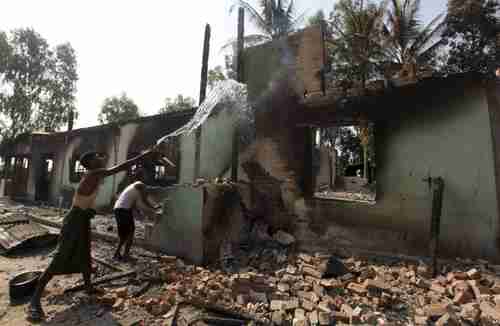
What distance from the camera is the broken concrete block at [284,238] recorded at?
14.6 feet

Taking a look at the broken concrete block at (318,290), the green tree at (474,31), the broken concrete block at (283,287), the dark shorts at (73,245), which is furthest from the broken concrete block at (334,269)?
the green tree at (474,31)

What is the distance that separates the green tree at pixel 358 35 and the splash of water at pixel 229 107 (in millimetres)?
4846

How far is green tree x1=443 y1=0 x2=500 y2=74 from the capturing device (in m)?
9.44

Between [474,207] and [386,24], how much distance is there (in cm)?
893

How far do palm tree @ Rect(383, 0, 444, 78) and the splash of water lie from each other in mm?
7069

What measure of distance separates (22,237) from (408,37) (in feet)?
42.5

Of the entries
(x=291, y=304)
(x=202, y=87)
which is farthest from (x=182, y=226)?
(x=202, y=87)

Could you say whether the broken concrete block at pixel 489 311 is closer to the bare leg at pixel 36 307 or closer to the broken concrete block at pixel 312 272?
the broken concrete block at pixel 312 272

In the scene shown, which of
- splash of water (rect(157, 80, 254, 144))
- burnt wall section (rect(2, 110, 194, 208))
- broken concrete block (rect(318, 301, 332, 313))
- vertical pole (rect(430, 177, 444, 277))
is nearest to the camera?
broken concrete block (rect(318, 301, 332, 313))

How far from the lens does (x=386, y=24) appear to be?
9.57 metres

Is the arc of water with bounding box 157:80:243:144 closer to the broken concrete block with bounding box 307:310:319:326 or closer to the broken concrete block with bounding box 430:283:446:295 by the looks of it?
the broken concrete block with bounding box 307:310:319:326

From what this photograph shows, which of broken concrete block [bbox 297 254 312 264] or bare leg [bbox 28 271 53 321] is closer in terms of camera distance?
bare leg [bbox 28 271 53 321]

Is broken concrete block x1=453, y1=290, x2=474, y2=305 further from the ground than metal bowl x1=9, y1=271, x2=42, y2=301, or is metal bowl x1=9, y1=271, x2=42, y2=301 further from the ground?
broken concrete block x1=453, y1=290, x2=474, y2=305

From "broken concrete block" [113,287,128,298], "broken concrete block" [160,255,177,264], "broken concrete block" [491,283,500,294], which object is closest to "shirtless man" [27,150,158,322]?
"broken concrete block" [113,287,128,298]
